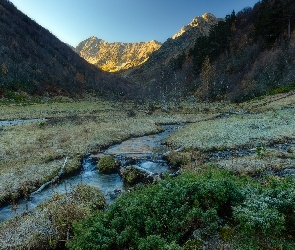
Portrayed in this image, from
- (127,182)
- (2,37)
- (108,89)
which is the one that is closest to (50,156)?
(127,182)

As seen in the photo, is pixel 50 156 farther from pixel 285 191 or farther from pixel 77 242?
pixel 285 191

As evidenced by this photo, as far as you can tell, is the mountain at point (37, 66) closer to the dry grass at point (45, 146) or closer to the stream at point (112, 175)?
the dry grass at point (45, 146)

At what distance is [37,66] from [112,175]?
10418cm

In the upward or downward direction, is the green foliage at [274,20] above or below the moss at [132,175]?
above

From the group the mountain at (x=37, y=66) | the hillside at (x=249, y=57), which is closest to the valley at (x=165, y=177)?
the hillside at (x=249, y=57)

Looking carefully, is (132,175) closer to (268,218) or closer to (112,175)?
(112,175)

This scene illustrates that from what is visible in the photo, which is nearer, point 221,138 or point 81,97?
point 221,138

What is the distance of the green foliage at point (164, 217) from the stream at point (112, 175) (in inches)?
205

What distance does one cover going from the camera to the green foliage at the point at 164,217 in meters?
9.13

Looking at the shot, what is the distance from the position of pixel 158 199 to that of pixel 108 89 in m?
137

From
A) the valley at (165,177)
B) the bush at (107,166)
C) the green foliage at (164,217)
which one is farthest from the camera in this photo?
the bush at (107,166)

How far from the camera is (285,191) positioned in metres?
9.23

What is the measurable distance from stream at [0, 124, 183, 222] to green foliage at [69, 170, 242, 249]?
17.1ft

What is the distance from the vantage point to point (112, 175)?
2203 centimetres
